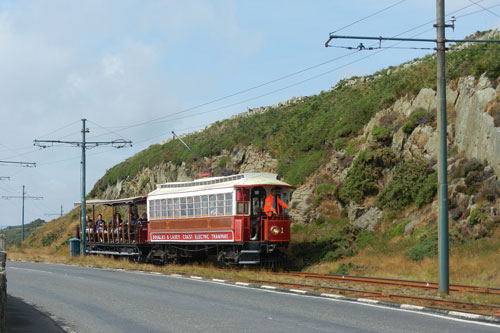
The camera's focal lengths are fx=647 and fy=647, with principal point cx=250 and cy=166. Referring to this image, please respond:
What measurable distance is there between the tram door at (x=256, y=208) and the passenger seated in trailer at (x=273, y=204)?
264 millimetres

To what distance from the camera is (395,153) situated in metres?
31.2

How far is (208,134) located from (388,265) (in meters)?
40.0

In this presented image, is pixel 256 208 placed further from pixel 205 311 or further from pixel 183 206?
pixel 205 311

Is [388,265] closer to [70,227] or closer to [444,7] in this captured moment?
[444,7]

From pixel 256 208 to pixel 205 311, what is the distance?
43.3 ft

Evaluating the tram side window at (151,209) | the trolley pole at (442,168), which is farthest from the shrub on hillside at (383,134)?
the trolley pole at (442,168)

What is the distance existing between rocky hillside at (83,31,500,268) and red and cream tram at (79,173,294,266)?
394 centimetres

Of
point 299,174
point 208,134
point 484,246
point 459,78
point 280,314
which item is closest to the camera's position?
point 280,314

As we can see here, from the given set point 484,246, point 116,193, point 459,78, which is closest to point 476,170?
point 484,246

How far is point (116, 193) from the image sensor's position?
67312 mm

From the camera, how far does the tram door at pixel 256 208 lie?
1078 inches

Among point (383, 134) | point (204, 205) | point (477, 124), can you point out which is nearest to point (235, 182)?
point (204, 205)

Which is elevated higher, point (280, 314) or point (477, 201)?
point (477, 201)

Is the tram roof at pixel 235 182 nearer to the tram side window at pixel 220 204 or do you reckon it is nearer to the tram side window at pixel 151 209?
the tram side window at pixel 220 204
